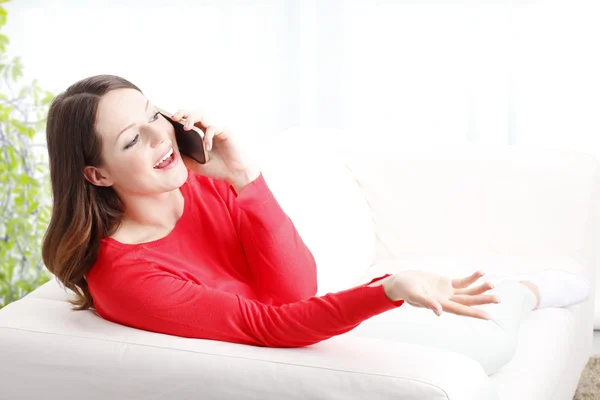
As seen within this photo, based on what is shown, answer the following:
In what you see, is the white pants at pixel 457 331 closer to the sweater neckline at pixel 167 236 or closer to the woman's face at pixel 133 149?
the sweater neckline at pixel 167 236

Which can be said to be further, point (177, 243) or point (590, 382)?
point (590, 382)

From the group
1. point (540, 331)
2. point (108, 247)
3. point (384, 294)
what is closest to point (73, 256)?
point (108, 247)

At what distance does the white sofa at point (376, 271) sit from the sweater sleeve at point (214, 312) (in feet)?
0.07

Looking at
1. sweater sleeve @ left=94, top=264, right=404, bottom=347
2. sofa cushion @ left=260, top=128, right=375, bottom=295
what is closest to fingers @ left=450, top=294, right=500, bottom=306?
sweater sleeve @ left=94, top=264, right=404, bottom=347

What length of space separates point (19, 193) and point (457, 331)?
5.68ft

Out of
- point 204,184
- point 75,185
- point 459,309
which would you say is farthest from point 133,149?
point 459,309

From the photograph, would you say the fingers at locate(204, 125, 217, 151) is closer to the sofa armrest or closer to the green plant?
the sofa armrest

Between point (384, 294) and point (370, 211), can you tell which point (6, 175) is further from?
point (384, 294)

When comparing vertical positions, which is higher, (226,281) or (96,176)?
(96,176)

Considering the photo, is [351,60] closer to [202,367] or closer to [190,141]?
[190,141]

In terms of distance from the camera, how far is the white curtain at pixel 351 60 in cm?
306

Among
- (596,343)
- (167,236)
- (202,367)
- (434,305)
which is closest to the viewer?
(434,305)

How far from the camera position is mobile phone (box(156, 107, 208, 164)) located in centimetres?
165

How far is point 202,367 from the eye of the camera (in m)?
1.41
